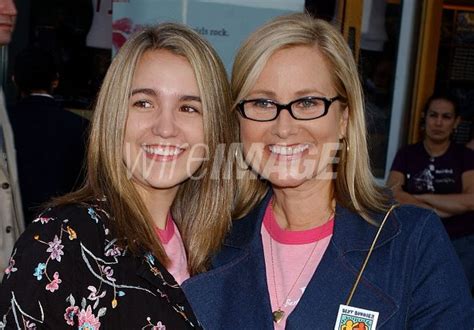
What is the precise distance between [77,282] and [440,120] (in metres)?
4.20

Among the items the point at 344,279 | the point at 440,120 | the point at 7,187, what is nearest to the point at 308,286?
the point at 344,279

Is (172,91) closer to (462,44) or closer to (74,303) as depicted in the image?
(74,303)

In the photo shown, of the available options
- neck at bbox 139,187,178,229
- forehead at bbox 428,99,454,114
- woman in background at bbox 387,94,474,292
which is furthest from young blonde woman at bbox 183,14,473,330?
forehead at bbox 428,99,454,114

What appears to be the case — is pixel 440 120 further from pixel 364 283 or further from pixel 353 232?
pixel 364 283

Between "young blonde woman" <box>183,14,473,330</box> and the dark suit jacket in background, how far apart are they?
2.12 metres

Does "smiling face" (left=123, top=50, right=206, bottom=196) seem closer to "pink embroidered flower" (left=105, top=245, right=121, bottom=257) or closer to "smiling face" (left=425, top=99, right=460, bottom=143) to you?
"pink embroidered flower" (left=105, top=245, right=121, bottom=257)

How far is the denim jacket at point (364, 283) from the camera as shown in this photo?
92.5 inches

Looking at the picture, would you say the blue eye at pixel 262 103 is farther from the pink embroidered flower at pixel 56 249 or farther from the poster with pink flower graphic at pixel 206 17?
the poster with pink flower graphic at pixel 206 17

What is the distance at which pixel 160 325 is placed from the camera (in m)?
2.27

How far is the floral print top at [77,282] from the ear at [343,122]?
88 cm

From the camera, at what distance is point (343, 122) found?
2.77m

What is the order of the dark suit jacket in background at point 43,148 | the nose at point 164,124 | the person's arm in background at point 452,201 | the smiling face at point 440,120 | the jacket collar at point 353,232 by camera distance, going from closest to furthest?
the jacket collar at point 353,232
the nose at point 164,124
the dark suit jacket in background at point 43,148
the person's arm in background at point 452,201
the smiling face at point 440,120

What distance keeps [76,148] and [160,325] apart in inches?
105

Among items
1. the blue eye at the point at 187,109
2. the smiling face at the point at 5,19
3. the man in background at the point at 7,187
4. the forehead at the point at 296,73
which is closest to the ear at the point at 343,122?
the forehead at the point at 296,73
